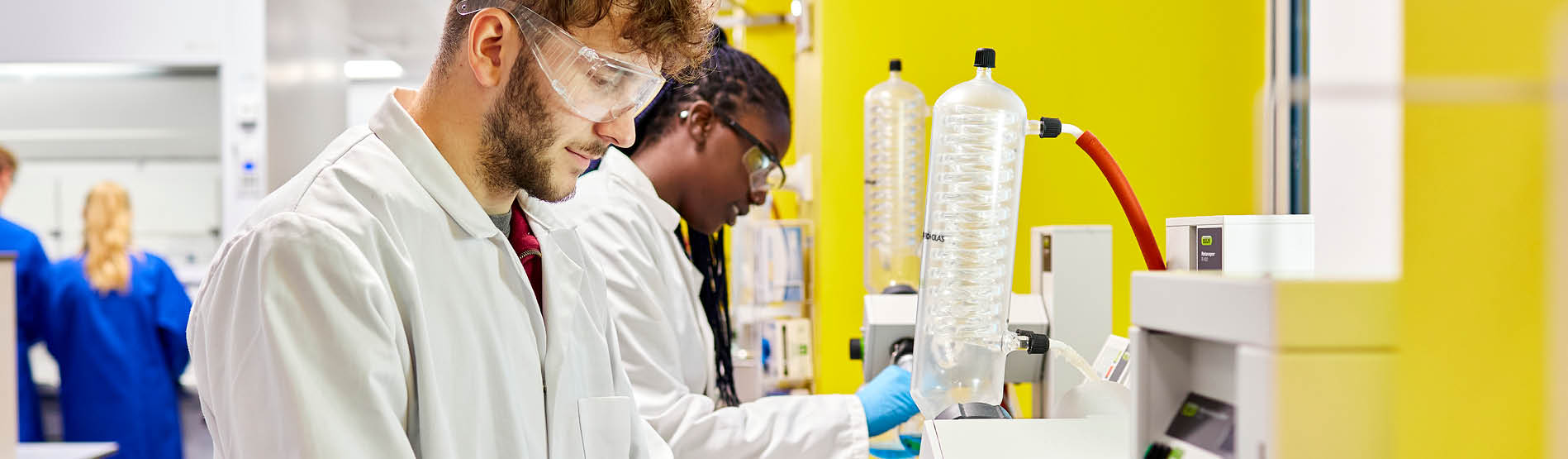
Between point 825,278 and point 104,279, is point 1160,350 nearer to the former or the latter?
point 825,278

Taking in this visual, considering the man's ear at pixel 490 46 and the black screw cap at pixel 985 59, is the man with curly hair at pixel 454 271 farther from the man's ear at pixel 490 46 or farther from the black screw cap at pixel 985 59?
the black screw cap at pixel 985 59

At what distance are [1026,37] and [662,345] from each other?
999 millimetres

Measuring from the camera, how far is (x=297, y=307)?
93cm

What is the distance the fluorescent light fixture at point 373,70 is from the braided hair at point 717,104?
3707mm

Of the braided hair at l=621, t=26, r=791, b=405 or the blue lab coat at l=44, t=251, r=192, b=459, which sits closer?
the braided hair at l=621, t=26, r=791, b=405

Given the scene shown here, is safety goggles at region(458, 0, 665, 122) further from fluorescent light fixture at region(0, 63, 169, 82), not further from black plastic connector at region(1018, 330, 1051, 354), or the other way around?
fluorescent light fixture at region(0, 63, 169, 82)

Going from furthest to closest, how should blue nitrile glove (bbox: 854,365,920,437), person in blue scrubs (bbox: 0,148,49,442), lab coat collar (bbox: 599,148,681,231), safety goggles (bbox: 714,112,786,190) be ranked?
1. person in blue scrubs (bbox: 0,148,49,442)
2. safety goggles (bbox: 714,112,786,190)
3. lab coat collar (bbox: 599,148,681,231)
4. blue nitrile glove (bbox: 854,365,920,437)

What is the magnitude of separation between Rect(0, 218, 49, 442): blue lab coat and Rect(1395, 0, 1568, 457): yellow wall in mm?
4695

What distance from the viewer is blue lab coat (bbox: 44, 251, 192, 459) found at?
3.99m

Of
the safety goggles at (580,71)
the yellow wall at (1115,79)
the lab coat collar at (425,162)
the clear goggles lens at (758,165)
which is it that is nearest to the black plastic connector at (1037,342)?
the yellow wall at (1115,79)

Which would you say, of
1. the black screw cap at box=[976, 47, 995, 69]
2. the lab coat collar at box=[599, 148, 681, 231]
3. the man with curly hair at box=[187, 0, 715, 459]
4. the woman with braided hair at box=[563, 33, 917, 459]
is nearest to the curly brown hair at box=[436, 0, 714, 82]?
the man with curly hair at box=[187, 0, 715, 459]

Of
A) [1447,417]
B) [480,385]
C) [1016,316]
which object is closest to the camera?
[1447,417]

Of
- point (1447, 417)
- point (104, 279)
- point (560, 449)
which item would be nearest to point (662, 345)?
point (560, 449)

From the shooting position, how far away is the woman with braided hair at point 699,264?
1.74 meters
